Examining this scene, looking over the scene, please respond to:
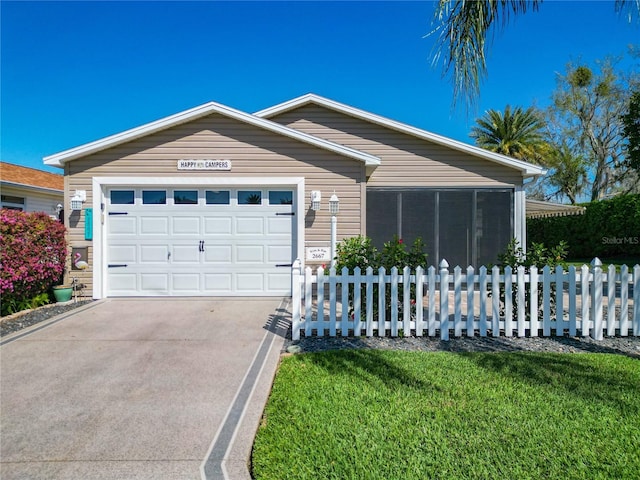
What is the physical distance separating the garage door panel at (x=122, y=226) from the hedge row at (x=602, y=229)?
1756 cm

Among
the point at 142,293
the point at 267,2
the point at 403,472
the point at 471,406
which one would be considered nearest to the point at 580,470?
the point at 471,406

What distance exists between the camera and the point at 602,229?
613 inches

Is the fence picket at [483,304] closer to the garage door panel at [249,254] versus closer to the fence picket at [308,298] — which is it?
the fence picket at [308,298]

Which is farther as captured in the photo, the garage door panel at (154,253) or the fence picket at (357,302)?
the garage door panel at (154,253)

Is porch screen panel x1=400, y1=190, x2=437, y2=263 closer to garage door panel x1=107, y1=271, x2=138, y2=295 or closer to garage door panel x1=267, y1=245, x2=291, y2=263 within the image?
garage door panel x1=267, y1=245, x2=291, y2=263

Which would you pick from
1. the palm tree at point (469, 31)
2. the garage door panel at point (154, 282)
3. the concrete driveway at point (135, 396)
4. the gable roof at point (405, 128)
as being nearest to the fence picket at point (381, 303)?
the concrete driveway at point (135, 396)

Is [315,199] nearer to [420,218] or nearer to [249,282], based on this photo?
[249,282]

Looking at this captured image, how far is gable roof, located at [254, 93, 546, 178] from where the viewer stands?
8859 millimetres

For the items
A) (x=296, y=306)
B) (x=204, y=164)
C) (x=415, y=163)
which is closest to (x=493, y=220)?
(x=415, y=163)

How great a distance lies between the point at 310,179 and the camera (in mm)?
7586

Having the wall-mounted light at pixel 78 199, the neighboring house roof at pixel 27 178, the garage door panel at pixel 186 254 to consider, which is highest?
the neighboring house roof at pixel 27 178

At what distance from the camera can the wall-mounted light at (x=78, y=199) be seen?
7.20 meters

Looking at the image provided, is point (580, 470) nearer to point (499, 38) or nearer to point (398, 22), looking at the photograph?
point (499, 38)

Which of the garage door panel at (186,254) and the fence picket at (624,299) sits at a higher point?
the garage door panel at (186,254)
